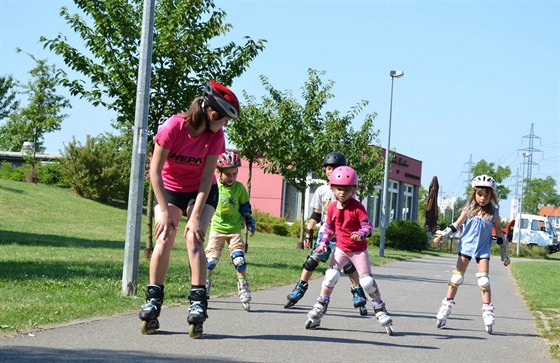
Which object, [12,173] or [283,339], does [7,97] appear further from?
[283,339]

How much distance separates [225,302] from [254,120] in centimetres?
2109

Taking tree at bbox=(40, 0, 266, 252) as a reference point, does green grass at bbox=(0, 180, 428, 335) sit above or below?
below

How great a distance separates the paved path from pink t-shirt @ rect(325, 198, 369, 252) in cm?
78

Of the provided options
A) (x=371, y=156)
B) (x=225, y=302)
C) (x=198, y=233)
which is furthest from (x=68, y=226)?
(x=198, y=233)

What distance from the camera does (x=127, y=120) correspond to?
15.8 meters

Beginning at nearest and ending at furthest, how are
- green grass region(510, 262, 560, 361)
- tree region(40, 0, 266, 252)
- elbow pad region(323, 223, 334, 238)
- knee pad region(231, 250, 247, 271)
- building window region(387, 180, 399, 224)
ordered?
elbow pad region(323, 223, 334, 238) < green grass region(510, 262, 560, 361) < knee pad region(231, 250, 247, 271) < tree region(40, 0, 266, 252) < building window region(387, 180, 399, 224)

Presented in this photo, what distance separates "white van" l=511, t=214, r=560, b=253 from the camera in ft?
188

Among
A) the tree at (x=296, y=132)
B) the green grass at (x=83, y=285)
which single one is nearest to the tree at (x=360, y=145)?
the tree at (x=296, y=132)

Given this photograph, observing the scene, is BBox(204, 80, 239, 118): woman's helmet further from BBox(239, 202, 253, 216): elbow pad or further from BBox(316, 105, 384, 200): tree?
BBox(316, 105, 384, 200): tree

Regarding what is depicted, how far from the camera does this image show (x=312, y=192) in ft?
187

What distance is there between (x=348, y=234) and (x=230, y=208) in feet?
6.28

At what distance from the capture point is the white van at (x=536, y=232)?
5738cm

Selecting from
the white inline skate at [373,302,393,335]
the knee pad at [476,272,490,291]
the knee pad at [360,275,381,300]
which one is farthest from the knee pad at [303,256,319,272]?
the knee pad at [476,272,490,291]

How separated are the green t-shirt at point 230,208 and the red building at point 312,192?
41.8 metres
